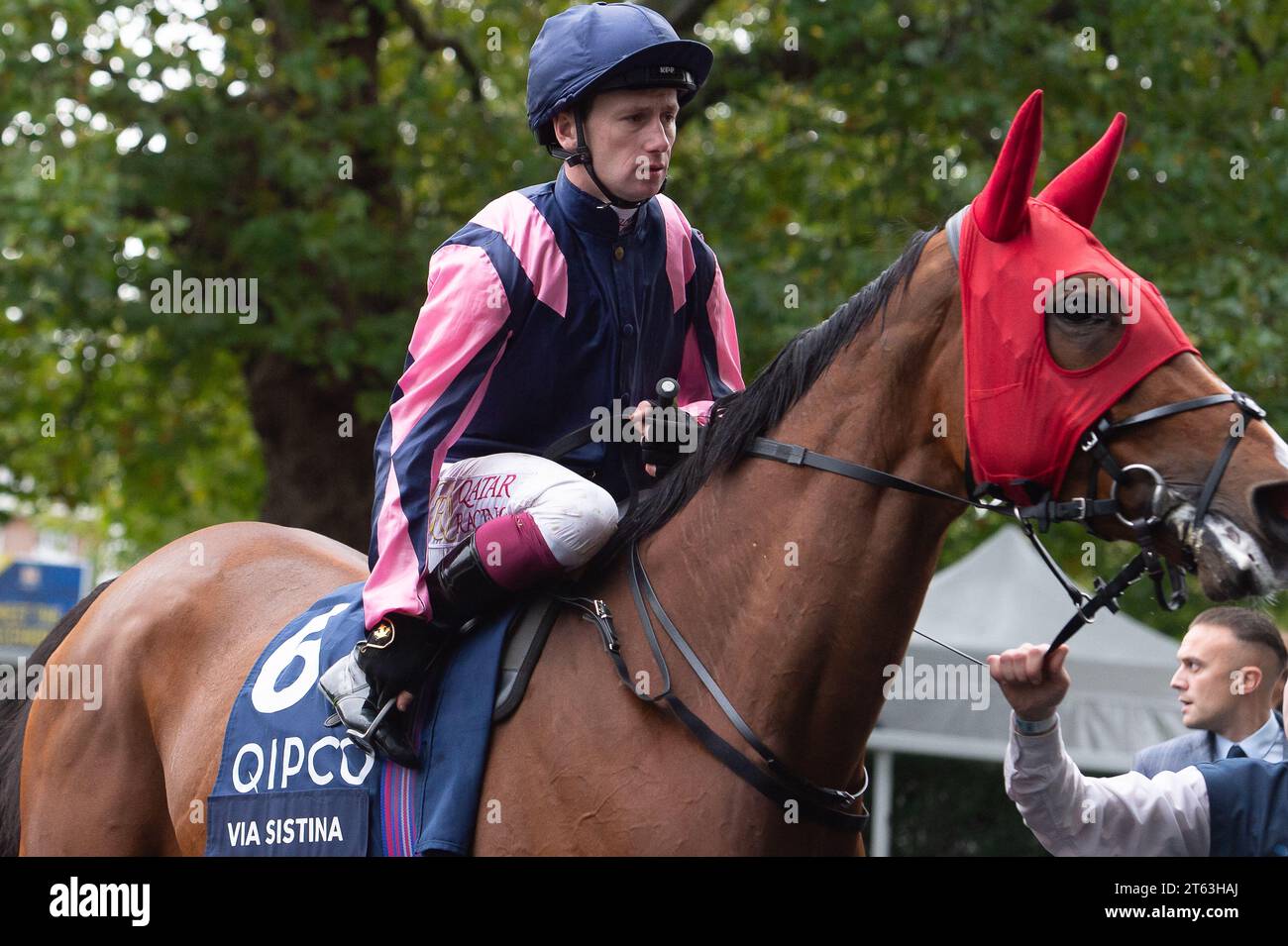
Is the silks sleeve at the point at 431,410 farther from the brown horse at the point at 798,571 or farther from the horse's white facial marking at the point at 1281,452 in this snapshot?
the horse's white facial marking at the point at 1281,452

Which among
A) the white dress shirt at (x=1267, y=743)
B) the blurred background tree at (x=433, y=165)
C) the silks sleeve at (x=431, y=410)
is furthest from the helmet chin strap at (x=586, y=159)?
the blurred background tree at (x=433, y=165)

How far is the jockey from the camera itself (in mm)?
3012

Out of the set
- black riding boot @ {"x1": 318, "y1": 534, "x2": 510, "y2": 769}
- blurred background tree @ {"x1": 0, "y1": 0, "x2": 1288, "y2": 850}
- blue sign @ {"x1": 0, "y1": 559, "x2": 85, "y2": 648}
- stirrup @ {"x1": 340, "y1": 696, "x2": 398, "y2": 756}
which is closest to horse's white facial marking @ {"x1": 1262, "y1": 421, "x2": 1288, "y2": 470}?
black riding boot @ {"x1": 318, "y1": 534, "x2": 510, "y2": 769}

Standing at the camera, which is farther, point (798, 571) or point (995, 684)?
point (995, 684)

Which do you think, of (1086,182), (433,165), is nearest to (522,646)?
(1086,182)

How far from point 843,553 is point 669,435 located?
588 mm

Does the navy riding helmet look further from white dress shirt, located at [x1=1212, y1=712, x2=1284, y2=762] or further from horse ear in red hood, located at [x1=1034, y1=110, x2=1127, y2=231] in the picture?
white dress shirt, located at [x1=1212, y1=712, x2=1284, y2=762]

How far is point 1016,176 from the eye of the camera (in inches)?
101

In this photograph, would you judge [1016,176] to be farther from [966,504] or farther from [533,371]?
[533,371]

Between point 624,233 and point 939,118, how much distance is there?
6.59 m

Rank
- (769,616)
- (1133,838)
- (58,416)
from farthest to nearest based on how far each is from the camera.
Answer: (58,416) < (1133,838) < (769,616)

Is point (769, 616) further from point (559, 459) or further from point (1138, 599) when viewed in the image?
point (1138, 599)
